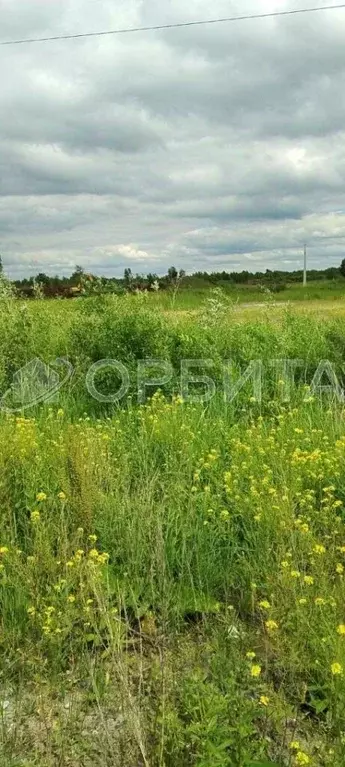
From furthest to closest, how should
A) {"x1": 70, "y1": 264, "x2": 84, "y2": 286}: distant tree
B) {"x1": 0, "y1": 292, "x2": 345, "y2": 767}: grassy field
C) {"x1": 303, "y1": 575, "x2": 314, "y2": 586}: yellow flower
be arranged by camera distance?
{"x1": 70, "y1": 264, "x2": 84, "y2": 286}: distant tree
{"x1": 303, "y1": 575, "x2": 314, "y2": 586}: yellow flower
{"x1": 0, "y1": 292, "x2": 345, "y2": 767}: grassy field

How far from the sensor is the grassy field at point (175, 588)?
2.42 m

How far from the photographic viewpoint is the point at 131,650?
323 centimetres

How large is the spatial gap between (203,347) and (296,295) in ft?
85.3

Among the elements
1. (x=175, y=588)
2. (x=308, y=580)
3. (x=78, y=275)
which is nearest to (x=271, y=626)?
(x=308, y=580)

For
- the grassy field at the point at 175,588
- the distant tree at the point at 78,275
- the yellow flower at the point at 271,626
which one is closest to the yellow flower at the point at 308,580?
the grassy field at the point at 175,588

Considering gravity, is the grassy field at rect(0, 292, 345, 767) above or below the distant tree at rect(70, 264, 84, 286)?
below

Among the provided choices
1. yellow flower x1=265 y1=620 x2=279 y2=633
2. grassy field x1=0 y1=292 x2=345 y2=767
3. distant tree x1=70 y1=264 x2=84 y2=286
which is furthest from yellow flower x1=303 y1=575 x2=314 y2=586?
distant tree x1=70 y1=264 x2=84 y2=286

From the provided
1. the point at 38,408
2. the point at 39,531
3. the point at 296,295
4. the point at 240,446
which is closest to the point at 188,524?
the point at 39,531

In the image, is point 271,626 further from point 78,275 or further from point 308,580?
point 78,275

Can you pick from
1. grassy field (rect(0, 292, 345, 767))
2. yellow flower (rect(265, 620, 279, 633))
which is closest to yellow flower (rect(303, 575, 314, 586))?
grassy field (rect(0, 292, 345, 767))

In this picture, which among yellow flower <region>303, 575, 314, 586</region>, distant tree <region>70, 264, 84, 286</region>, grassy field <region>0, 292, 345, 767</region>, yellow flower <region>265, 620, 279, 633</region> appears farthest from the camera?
distant tree <region>70, 264, 84, 286</region>

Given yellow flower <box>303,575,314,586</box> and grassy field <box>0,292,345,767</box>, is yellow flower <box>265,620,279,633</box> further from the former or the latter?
yellow flower <box>303,575,314,586</box>

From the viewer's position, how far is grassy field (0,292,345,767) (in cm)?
242

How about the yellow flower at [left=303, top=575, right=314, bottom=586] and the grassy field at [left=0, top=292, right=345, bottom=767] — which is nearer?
the grassy field at [left=0, top=292, right=345, bottom=767]
